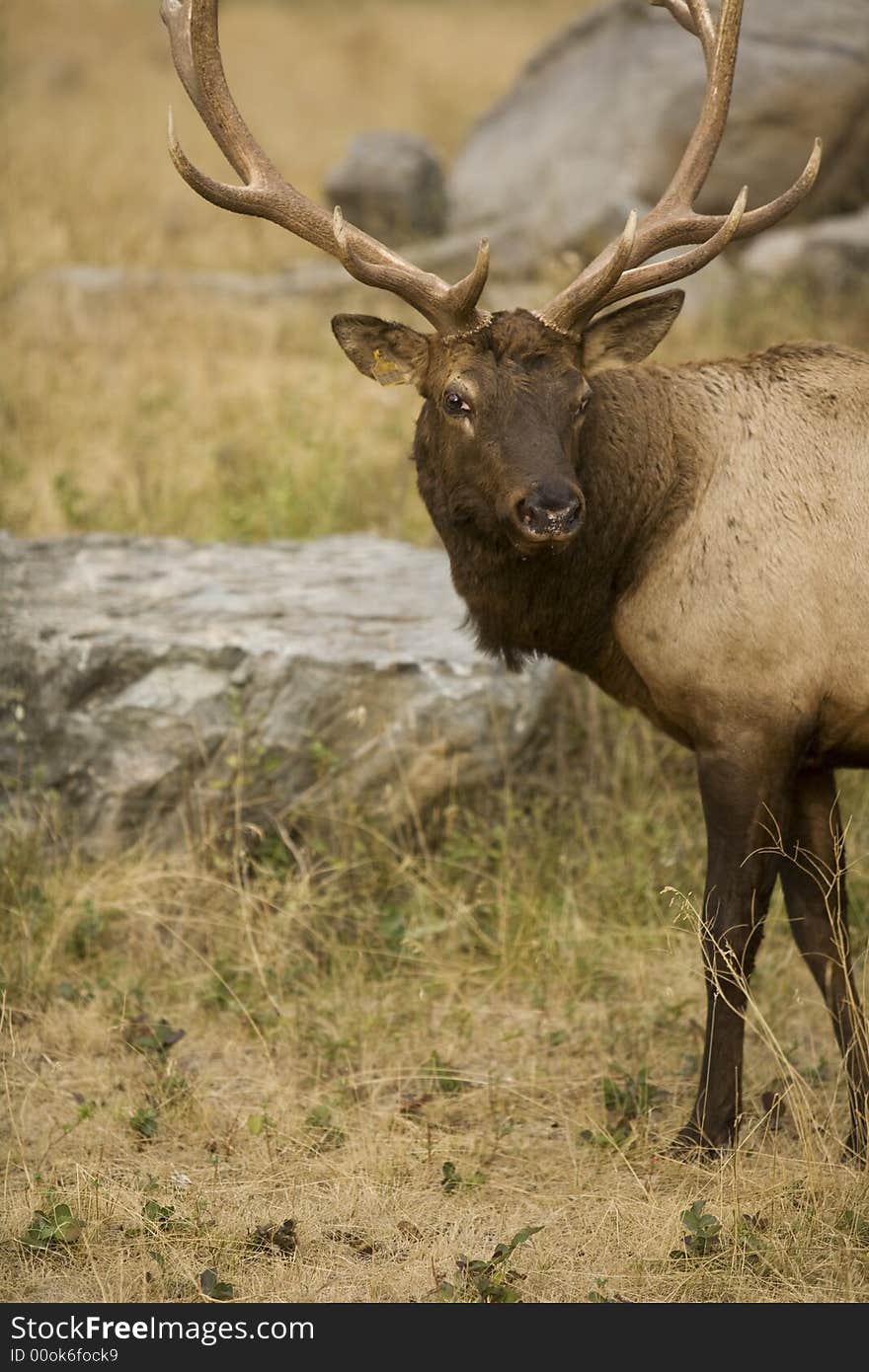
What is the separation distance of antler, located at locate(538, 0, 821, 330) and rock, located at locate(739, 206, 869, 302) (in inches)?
243

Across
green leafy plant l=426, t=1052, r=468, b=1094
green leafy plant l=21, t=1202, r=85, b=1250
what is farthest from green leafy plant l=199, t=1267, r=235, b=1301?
green leafy plant l=426, t=1052, r=468, b=1094

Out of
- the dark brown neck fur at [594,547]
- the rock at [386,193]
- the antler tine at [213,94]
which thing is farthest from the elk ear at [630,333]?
the rock at [386,193]

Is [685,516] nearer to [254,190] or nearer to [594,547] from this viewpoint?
[594,547]

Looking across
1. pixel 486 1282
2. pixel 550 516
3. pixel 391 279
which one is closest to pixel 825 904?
Result: pixel 550 516

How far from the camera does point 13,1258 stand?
4172 mm

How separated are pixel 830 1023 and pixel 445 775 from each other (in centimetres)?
170

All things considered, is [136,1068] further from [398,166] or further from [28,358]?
[398,166]

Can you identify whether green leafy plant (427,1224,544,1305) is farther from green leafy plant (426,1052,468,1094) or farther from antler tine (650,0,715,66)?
antler tine (650,0,715,66)

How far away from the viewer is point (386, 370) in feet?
17.4

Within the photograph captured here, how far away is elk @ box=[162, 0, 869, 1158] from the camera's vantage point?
4.78 metres

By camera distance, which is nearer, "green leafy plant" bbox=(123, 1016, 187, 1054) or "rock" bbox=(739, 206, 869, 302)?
"green leafy plant" bbox=(123, 1016, 187, 1054)

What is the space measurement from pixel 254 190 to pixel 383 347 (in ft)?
2.24

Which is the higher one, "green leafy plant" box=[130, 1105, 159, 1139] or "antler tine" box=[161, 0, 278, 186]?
"antler tine" box=[161, 0, 278, 186]

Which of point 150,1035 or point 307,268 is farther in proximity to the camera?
point 307,268
